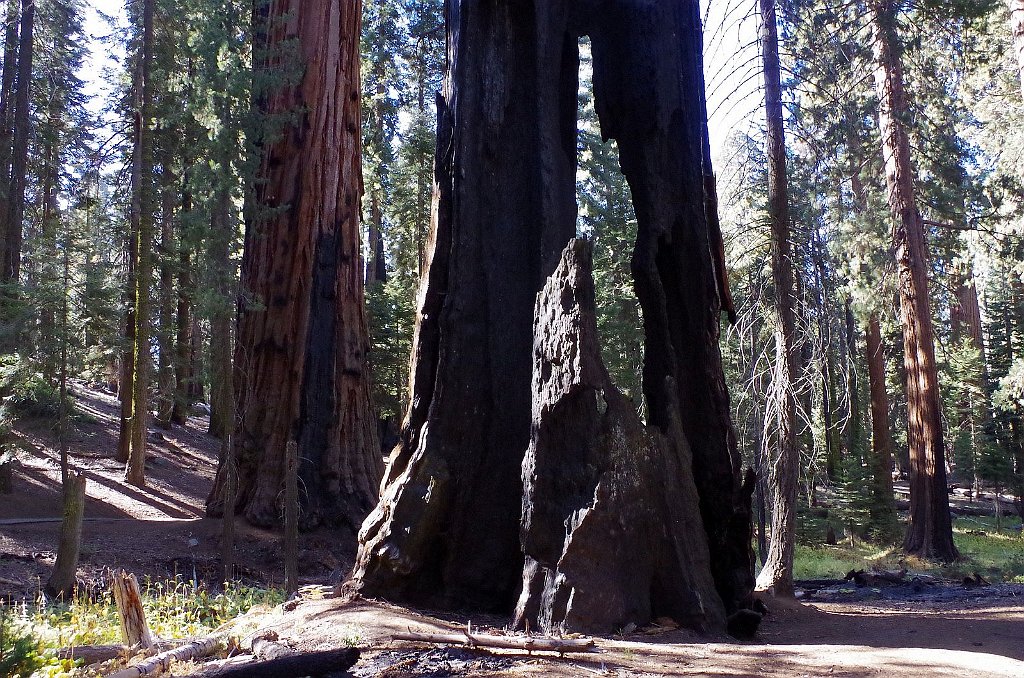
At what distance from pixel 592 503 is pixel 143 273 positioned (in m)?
14.0

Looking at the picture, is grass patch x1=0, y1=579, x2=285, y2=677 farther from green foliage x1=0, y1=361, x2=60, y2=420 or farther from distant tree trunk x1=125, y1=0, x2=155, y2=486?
distant tree trunk x1=125, y1=0, x2=155, y2=486

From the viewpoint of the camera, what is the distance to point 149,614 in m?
6.97

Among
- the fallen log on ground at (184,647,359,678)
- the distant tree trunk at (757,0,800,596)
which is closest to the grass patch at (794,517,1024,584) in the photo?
the distant tree trunk at (757,0,800,596)

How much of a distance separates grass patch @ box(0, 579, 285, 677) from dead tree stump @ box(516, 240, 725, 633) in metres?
2.55

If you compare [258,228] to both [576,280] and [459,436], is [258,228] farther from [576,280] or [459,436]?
[576,280]

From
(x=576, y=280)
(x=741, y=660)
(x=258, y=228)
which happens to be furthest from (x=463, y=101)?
(x=258, y=228)

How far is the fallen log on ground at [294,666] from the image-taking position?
3.67 metres

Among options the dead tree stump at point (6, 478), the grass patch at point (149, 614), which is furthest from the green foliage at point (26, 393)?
the grass patch at point (149, 614)

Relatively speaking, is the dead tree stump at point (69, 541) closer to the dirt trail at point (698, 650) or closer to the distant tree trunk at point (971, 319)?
the dirt trail at point (698, 650)

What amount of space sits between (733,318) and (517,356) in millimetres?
2015

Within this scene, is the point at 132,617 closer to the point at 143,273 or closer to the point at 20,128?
the point at 143,273

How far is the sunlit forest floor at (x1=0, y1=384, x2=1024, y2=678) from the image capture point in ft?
13.4

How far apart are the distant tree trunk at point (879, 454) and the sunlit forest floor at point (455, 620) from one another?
24.8 ft

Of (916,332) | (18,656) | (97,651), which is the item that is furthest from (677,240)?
(916,332)
